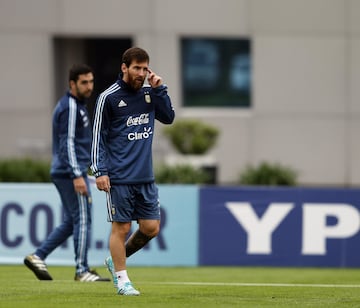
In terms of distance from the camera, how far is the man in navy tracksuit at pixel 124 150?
9719 mm

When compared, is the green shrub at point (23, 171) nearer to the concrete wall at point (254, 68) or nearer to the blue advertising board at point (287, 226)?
the concrete wall at point (254, 68)

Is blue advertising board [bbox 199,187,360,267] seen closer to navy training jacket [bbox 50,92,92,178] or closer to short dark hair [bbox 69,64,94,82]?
navy training jacket [bbox 50,92,92,178]

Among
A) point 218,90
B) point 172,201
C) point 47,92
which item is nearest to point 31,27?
point 47,92

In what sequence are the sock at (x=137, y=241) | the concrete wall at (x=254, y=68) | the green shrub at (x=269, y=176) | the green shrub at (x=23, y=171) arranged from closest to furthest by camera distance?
the sock at (x=137, y=241)
the green shrub at (x=23, y=171)
the green shrub at (x=269, y=176)
the concrete wall at (x=254, y=68)

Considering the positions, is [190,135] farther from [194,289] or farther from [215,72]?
[194,289]

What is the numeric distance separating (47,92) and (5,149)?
5.65 feet

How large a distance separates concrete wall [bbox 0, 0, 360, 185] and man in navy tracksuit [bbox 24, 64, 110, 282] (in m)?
15.3

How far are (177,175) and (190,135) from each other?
3.46 metres

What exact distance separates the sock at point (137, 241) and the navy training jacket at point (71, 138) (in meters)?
1.68

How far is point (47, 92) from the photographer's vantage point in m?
27.8

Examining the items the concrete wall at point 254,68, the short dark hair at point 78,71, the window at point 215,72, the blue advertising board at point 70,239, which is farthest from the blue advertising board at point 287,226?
the window at point 215,72

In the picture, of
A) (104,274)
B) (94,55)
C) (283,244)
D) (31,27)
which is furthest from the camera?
(94,55)

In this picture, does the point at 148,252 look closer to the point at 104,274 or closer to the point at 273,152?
the point at 104,274

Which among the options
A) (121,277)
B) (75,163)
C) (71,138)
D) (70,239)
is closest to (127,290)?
(121,277)
